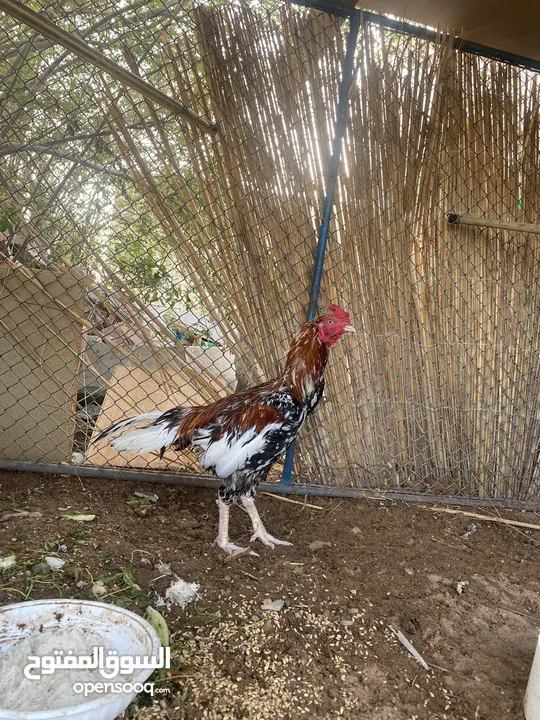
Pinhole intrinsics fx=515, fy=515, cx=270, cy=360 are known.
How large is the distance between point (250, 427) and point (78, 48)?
1851 millimetres

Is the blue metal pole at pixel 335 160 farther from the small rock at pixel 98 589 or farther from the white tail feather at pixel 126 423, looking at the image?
the small rock at pixel 98 589

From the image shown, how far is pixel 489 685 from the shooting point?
1.76 metres

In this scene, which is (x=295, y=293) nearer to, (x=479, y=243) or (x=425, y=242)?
(x=425, y=242)

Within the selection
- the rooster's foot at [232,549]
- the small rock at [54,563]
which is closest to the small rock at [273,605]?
the rooster's foot at [232,549]

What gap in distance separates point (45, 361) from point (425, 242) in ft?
7.77

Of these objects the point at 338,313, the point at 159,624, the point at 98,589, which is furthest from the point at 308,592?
the point at 338,313

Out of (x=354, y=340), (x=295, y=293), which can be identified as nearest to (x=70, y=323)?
(x=295, y=293)

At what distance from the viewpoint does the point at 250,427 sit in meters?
2.45

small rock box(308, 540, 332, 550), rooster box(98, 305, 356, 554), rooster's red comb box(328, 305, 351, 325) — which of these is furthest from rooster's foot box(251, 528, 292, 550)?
rooster's red comb box(328, 305, 351, 325)

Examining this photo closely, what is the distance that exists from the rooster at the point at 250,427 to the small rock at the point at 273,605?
0.39m

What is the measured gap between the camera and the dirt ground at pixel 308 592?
5.41 ft

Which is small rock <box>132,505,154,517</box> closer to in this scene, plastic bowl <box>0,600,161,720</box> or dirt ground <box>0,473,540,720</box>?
dirt ground <box>0,473,540,720</box>

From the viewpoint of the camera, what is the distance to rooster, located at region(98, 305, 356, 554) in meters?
2.45

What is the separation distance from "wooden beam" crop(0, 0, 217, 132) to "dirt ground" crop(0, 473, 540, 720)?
6.76 ft
